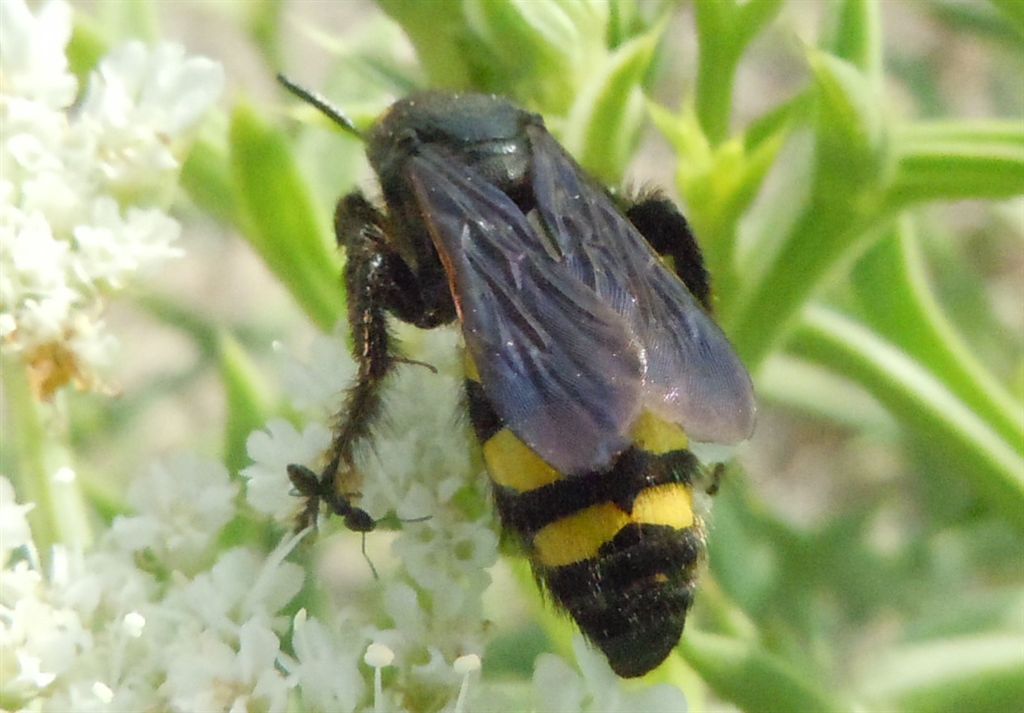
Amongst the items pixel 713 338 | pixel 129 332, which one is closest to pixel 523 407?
pixel 713 338

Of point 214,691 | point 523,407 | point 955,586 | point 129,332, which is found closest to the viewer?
point 523,407

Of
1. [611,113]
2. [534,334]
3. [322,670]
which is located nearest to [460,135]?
[611,113]

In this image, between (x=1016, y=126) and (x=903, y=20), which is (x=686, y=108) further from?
(x=903, y=20)

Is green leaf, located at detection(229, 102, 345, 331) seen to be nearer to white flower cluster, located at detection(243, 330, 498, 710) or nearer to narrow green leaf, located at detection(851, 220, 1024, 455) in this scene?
white flower cluster, located at detection(243, 330, 498, 710)

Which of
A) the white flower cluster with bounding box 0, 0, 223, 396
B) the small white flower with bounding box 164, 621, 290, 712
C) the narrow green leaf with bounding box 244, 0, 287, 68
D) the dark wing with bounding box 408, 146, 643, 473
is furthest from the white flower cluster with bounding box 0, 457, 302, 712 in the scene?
the narrow green leaf with bounding box 244, 0, 287, 68

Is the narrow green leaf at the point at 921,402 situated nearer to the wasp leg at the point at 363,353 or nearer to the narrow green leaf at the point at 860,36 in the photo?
the narrow green leaf at the point at 860,36
